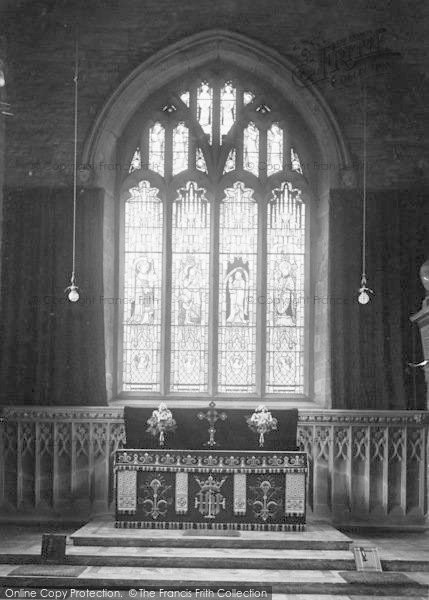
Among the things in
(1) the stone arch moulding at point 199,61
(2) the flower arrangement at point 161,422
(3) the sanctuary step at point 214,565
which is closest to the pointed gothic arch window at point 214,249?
(1) the stone arch moulding at point 199,61

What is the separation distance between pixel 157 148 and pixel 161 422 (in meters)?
3.81

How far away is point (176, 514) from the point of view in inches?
462

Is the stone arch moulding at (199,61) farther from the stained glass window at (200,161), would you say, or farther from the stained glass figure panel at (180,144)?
the stained glass window at (200,161)

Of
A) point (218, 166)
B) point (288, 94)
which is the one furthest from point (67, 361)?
point (288, 94)

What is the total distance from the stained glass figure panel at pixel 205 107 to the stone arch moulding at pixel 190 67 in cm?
40

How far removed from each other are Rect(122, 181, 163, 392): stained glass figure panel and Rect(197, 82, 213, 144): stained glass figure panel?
1029mm

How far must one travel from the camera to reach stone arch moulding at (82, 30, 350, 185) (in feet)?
44.1

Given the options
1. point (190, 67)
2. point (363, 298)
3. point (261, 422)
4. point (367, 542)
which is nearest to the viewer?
point (367, 542)

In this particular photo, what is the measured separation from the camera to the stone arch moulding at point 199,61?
13.4 m

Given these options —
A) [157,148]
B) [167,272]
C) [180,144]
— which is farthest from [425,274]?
[157,148]

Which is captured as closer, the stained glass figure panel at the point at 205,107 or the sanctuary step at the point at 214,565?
the sanctuary step at the point at 214,565

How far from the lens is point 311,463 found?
12898 millimetres

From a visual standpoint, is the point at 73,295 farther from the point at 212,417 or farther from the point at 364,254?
the point at 364,254

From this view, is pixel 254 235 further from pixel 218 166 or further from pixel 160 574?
pixel 160 574
